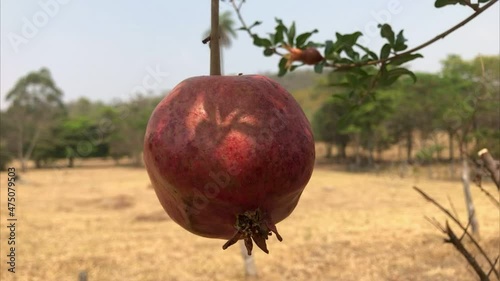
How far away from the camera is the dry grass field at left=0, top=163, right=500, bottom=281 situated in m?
6.86

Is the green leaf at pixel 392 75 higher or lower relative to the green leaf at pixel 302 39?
lower

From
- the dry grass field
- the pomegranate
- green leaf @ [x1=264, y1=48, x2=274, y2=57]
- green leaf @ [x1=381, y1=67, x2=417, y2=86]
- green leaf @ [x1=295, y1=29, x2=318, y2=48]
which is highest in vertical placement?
green leaf @ [x1=295, y1=29, x2=318, y2=48]

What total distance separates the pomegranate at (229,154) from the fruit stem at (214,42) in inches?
0.9

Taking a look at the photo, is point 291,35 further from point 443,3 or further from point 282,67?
point 443,3

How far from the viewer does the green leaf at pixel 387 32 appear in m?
1.25

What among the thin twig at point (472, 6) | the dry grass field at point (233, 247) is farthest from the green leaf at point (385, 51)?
the dry grass field at point (233, 247)

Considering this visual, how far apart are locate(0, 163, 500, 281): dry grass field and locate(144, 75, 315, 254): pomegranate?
287 cm

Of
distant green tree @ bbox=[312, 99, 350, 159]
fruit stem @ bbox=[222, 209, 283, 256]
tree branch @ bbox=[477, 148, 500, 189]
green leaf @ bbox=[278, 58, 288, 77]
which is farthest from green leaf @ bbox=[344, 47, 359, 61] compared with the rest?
distant green tree @ bbox=[312, 99, 350, 159]

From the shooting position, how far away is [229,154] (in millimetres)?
604

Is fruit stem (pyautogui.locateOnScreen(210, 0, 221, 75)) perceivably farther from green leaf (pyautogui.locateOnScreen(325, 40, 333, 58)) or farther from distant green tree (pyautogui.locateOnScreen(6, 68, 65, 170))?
distant green tree (pyautogui.locateOnScreen(6, 68, 65, 170))

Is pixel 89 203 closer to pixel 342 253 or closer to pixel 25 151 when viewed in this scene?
pixel 342 253

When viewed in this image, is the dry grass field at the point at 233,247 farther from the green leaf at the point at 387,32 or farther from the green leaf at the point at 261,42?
the green leaf at the point at 387,32

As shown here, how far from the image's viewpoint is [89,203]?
14289 millimetres

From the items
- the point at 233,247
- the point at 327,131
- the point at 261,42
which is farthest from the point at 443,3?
the point at 327,131
